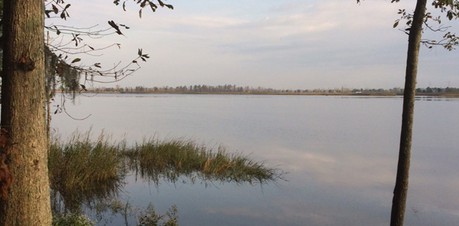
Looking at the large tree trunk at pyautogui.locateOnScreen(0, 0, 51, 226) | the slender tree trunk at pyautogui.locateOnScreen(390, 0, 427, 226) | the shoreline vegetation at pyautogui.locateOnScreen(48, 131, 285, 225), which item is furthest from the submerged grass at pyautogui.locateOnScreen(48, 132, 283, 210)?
the slender tree trunk at pyautogui.locateOnScreen(390, 0, 427, 226)

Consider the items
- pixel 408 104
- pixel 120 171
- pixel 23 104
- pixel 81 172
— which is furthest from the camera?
pixel 120 171

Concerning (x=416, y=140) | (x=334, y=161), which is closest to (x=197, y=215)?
(x=334, y=161)

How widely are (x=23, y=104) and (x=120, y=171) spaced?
1013cm

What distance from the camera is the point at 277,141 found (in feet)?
85.0

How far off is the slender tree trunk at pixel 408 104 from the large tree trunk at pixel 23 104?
3.85 meters

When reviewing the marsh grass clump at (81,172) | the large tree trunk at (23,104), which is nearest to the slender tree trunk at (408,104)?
the large tree trunk at (23,104)

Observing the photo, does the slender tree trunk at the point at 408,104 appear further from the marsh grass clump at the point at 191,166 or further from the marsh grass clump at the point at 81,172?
the marsh grass clump at the point at 191,166

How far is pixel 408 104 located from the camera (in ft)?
16.0

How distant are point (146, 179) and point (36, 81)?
33.2 ft

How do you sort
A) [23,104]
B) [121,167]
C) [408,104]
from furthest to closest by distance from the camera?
1. [121,167]
2. [408,104]
3. [23,104]

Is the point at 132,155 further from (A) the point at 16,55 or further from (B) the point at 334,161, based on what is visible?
(A) the point at 16,55

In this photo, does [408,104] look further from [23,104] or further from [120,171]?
[120,171]

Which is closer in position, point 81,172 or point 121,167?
point 81,172

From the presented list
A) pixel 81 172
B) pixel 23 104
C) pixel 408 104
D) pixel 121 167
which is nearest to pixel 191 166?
pixel 121 167
